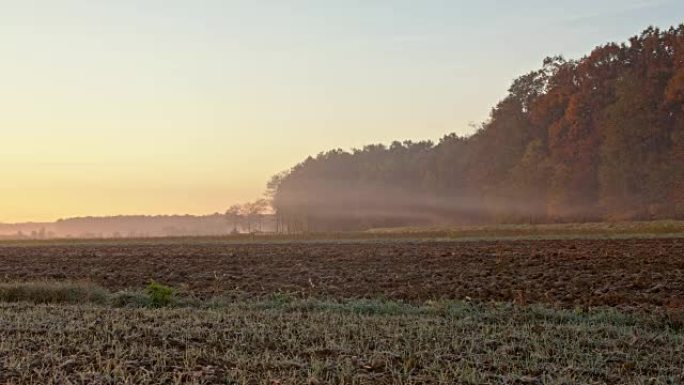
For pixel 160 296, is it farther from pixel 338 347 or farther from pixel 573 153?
pixel 573 153

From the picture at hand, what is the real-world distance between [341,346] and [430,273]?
1090 cm

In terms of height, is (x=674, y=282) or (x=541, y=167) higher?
(x=541, y=167)

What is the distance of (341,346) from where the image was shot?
8.56 metres

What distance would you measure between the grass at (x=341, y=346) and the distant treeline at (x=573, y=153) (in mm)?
41695

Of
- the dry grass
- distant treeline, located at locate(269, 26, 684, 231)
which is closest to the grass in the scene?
the dry grass

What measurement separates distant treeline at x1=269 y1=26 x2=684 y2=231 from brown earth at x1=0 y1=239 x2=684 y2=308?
27.5 metres

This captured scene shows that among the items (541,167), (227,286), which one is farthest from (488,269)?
(541,167)

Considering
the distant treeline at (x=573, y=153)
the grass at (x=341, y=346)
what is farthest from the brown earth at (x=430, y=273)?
the distant treeline at (x=573, y=153)

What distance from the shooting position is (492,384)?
22.6 feet

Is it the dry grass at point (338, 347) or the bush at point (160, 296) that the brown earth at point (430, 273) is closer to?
the bush at point (160, 296)

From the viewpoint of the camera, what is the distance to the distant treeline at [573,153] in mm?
52531

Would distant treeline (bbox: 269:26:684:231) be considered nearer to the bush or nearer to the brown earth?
the brown earth

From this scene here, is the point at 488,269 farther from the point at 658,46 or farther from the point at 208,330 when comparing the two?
the point at 658,46

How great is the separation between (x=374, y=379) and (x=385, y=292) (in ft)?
27.2
